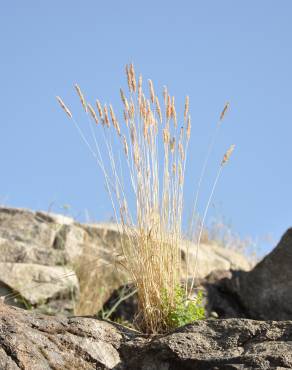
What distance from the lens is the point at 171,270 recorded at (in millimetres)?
3723

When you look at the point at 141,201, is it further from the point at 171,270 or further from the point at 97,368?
the point at 97,368

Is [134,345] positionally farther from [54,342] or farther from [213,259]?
[213,259]

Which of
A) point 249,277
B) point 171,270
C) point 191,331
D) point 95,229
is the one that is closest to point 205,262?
point 95,229

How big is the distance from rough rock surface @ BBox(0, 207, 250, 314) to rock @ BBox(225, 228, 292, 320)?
114 cm

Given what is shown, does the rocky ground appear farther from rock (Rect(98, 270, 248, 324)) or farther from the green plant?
the green plant

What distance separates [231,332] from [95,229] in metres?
5.56

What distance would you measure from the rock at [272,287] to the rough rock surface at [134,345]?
7.99 ft

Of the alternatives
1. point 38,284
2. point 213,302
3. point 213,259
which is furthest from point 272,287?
point 213,259

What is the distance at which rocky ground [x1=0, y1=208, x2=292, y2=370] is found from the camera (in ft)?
9.30

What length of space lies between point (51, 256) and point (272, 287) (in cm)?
224

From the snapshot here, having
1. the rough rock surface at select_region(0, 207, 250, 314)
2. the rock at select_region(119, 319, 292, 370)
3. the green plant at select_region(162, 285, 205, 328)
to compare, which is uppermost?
the rough rock surface at select_region(0, 207, 250, 314)

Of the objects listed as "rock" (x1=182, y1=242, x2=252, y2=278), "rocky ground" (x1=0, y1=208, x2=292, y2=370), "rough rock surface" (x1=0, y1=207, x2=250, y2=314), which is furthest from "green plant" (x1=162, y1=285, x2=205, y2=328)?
"rock" (x1=182, y1=242, x2=252, y2=278)

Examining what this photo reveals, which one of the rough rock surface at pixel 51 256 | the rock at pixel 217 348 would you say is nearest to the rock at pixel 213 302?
the rough rock surface at pixel 51 256

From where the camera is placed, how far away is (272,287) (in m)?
5.54
